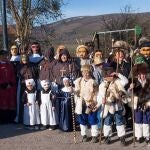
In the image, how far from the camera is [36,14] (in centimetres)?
2036

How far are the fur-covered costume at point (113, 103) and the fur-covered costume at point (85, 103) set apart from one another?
301 mm

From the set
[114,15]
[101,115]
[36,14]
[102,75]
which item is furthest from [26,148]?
[114,15]

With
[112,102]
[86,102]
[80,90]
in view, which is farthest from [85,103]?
[112,102]

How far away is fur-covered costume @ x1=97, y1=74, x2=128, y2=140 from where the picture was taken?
9789 mm

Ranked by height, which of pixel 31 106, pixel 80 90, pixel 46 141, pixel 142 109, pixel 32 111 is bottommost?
pixel 46 141

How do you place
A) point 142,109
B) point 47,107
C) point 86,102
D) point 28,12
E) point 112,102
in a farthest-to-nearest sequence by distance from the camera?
1. point 28,12
2. point 47,107
3. point 86,102
4. point 112,102
5. point 142,109

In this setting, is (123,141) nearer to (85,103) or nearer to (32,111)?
(85,103)

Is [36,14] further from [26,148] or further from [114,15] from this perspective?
[26,148]

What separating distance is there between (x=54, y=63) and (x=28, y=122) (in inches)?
55.3

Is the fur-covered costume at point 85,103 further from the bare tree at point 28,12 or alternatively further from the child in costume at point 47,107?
the bare tree at point 28,12

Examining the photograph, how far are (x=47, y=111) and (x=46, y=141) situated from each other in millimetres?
1065

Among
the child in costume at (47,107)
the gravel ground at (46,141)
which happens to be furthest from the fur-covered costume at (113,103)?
the child in costume at (47,107)

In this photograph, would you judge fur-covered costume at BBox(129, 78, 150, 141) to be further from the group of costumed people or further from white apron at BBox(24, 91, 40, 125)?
white apron at BBox(24, 91, 40, 125)

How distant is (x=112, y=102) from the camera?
32.1ft
